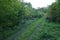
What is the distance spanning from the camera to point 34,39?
76.7 ft

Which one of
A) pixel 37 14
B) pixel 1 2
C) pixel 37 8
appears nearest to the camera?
pixel 1 2

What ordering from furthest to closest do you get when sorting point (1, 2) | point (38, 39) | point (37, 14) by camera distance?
1. point (37, 14)
2. point (38, 39)
3. point (1, 2)

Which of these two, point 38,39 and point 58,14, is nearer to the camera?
point 38,39

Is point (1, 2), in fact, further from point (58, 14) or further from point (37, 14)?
point (37, 14)

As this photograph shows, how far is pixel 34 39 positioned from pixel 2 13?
5.12m

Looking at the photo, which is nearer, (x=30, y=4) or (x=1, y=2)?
(x=1, y=2)

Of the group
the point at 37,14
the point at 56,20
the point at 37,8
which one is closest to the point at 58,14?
the point at 56,20

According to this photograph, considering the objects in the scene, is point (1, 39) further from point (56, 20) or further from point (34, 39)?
point (56, 20)

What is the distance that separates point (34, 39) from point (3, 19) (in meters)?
4.50

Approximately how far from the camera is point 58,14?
120ft

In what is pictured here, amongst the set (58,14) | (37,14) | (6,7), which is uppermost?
(6,7)

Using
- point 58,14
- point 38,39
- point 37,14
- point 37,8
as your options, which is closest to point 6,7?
point 38,39

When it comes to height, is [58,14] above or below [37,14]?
above

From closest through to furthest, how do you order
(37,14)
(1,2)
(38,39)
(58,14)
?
(1,2)
(38,39)
(58,14)
(37,14)
